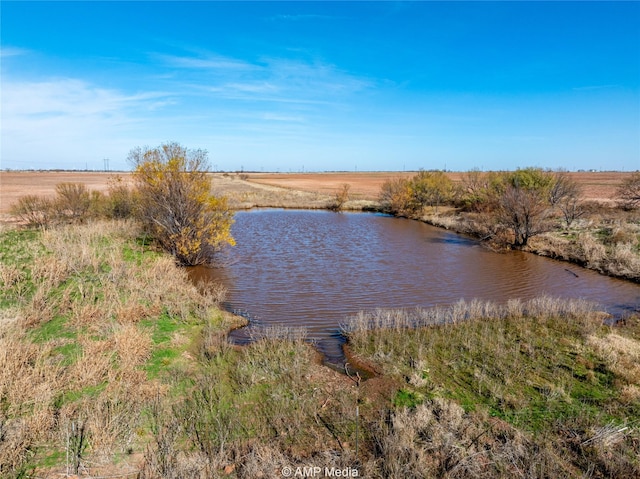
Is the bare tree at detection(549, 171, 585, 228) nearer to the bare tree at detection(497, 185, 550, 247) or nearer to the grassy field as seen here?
the bare tree at detection(497, 185, 550, 247)

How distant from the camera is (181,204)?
1642cm

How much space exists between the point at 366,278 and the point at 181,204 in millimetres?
8889

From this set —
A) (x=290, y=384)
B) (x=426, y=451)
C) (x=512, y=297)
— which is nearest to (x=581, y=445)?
(x=426, y=451)

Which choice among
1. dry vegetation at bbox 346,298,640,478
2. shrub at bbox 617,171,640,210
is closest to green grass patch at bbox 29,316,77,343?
dry vegetation at bbox 346,298,640,478

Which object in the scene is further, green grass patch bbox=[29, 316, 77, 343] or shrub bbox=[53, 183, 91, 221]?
shrub bbox=[53, 183, 91, 221]

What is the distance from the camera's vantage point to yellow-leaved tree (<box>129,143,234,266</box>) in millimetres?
16359

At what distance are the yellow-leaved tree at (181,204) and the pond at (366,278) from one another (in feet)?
4.71

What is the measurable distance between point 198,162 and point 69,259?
668 cm

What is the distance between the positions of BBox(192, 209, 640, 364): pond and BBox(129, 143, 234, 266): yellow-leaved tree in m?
1.43

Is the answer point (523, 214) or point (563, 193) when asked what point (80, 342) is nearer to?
point (523, 214)

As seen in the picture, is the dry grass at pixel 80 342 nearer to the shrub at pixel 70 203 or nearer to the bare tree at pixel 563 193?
the shrub at pixel 70 203

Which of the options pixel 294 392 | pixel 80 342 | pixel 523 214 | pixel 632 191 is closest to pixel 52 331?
pixel 80 342

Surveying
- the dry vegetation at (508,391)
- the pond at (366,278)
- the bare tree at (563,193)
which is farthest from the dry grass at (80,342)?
the bare tree at (563,193)

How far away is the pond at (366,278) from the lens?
12.6m
